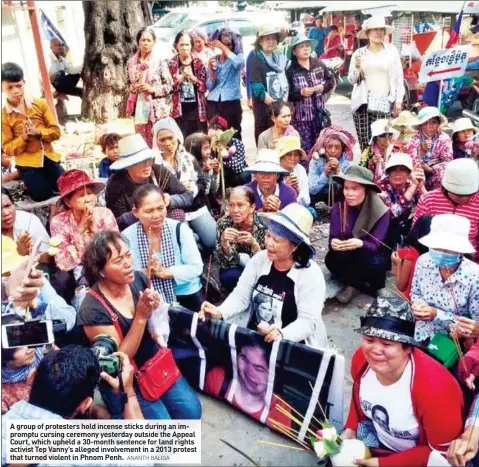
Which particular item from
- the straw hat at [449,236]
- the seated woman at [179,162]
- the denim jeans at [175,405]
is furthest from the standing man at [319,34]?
the denim jeans at [175,405]

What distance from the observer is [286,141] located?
5316 mm

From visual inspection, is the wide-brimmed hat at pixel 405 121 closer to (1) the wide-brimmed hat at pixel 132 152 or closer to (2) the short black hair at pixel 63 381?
(1) the wide-brimmed hat at pixel 132 152

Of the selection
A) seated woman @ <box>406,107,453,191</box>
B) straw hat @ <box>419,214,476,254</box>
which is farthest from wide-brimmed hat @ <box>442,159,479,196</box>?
seated woman @ <box>406,107,453,191</box>

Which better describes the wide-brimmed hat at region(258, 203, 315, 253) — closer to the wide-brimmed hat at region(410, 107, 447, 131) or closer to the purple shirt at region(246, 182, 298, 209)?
the purple shirt at region(246, 182, 298, 209)

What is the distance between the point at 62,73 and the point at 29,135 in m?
4.66

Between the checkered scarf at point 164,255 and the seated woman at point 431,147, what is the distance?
294cm

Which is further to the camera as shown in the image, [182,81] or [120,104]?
[120,104]

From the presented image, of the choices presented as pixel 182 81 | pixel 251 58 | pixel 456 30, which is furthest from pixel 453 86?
pixel 182 81

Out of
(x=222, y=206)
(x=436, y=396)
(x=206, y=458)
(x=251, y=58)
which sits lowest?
(x=206, y=458)

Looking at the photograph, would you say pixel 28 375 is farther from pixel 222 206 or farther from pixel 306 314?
pixel 222 206

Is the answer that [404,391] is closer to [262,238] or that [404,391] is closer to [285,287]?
[285,287]

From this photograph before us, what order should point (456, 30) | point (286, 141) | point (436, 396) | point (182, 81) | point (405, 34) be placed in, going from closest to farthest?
point (436, 396) < point (286, 141) < point (182, 81) < point (456, 30) < point (405, 34)

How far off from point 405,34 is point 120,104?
7.29 meters

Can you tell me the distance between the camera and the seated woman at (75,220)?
12.6 feet
